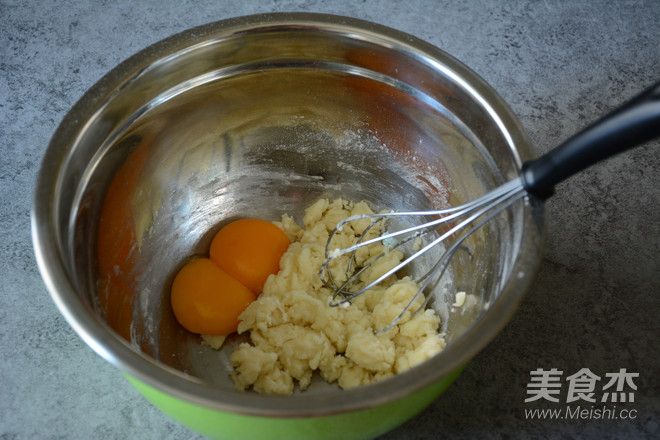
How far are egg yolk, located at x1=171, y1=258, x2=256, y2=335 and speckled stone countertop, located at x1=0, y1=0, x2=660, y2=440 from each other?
0.62 ft

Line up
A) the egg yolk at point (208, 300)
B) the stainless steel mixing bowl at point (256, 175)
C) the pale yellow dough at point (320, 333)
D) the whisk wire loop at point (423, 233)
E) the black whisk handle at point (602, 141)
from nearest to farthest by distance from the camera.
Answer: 1. the black whisk handle at point (602, 141)
2. the stainless steel mixing bowl at point (256, 175)
3. the whisk wire loop at point (423, 233)
4. the pale yellow dough at point (320, 333)
5. the egg yolk at point (208, 300)

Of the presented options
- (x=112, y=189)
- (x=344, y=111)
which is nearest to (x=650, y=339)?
(x=344, y=111)

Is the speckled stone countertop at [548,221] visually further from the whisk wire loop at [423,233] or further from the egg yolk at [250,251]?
the egg yolk at [250,251]

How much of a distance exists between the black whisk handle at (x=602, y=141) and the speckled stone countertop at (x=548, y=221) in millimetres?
481

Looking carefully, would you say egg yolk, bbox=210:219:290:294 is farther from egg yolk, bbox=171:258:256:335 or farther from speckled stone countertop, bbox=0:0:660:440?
speckled stone countertop, bbox=0:0:660:440

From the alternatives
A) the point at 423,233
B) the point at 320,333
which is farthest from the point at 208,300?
the point at 423,233

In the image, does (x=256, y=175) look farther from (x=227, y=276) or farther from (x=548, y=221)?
(x=548, y=221)

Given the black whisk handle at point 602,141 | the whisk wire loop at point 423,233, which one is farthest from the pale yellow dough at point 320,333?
the black whisk handle at point 602,141

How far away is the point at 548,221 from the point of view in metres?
1.48

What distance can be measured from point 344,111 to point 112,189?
526mm

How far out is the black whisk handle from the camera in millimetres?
781

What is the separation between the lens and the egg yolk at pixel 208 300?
4.18 feet

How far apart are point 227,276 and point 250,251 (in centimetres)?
7

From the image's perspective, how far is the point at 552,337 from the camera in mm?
1308
